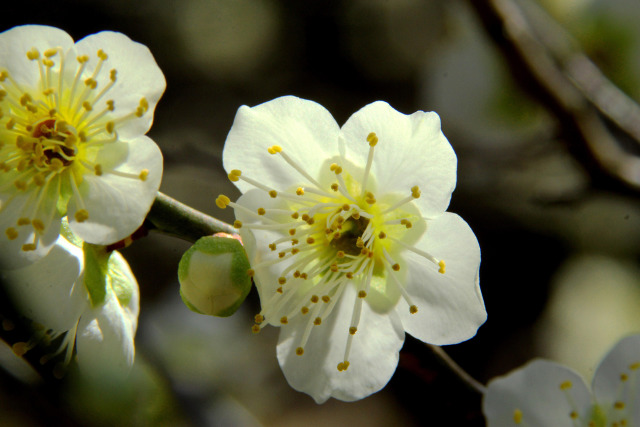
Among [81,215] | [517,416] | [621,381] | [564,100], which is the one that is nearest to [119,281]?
[81,215]

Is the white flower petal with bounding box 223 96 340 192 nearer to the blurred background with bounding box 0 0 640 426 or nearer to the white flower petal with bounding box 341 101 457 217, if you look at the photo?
the white flower petal with bounding box 341 101 457 217

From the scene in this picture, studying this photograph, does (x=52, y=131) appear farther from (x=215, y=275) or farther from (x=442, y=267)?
(x=442, y=267)

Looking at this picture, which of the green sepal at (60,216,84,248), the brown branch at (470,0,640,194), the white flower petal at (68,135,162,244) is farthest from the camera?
the brown branch at (470,0,640,194)

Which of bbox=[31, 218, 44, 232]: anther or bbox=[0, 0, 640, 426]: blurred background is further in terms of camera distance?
bbox=[0, 0, 640, 426]: blurred background

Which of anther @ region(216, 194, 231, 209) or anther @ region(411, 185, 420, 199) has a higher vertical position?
anther @ region(411, 185, 420, 199)

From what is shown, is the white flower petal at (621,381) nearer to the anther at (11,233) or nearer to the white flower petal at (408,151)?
the white flower petal at (408,151)

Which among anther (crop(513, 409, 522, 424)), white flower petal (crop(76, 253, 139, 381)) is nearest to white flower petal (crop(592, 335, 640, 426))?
anther (crop(513, 409, 522, 424))

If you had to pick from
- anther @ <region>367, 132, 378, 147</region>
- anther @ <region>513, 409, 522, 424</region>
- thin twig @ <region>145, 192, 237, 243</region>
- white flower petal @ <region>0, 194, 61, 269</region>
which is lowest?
anther @ <region>513, 409, 522, 424</region>

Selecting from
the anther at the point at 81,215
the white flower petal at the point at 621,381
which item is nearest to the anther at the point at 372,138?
the anther at the point at 81,215
